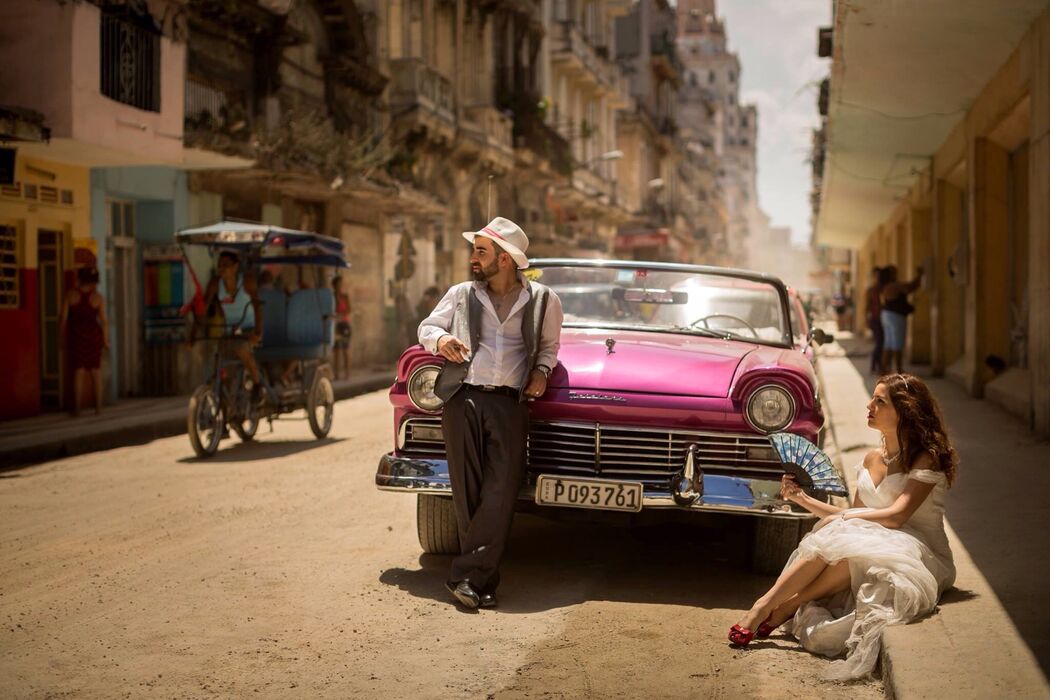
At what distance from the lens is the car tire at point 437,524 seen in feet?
20.9

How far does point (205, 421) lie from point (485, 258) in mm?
6102

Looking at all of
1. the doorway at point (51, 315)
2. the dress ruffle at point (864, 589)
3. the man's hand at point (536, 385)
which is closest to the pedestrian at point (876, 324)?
the doorway at point (51, 315)

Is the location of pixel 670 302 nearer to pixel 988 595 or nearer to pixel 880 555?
pixel 988 595

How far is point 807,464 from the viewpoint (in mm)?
5566

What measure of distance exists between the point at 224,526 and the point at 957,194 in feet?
51.2

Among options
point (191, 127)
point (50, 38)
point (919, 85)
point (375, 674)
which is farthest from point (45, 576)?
point (191, 127)

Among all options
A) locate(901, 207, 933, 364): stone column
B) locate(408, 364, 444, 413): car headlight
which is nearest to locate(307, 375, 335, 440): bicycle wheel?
locate(408, 364, 444, 413): car headlight

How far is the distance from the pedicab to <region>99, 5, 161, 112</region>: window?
12.4 feet

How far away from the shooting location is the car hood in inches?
233

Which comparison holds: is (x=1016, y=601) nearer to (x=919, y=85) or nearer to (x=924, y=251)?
(x=919, y=85)

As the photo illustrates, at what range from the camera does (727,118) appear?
132 meters

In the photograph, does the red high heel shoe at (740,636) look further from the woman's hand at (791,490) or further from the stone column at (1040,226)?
the stone column at (1040,226)

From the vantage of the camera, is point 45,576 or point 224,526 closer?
point 45,576

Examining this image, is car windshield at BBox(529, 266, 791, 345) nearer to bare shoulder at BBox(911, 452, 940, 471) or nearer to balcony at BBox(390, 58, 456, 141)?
bare shoulder at BBox(911, 452, 940, 471)
